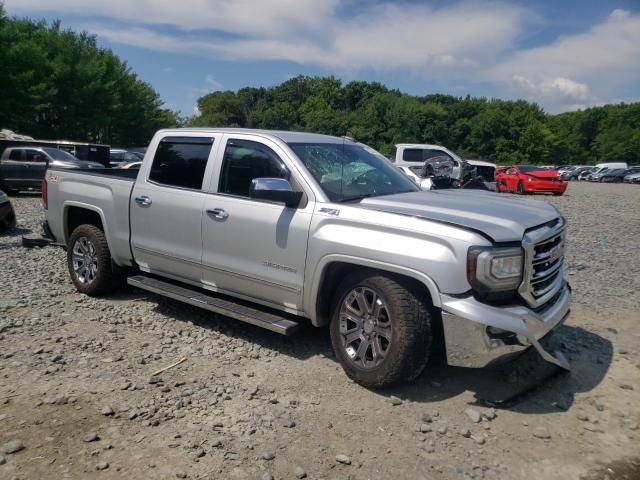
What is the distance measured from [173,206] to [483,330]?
125 inches

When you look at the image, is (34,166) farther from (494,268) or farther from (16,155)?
(494,268)

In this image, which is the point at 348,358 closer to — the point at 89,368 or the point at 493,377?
the point at 493,377

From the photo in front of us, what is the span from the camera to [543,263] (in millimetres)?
4043

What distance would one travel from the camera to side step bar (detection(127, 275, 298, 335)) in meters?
4.44

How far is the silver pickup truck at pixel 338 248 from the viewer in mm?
3662

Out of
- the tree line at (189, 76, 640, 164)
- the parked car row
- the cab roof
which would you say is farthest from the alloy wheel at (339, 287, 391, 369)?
the tree line at (189, 76, 640, 164)

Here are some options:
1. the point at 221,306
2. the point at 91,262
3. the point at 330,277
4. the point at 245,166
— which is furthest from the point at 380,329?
the point at 91,262

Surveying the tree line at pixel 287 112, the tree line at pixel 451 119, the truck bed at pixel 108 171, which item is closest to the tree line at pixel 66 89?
the tree line at pixel 287 112

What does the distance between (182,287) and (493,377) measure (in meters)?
3.10

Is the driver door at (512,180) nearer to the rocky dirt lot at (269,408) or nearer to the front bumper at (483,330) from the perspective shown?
the rocky dirt lot at (269,408)

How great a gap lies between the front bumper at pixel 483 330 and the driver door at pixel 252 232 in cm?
130

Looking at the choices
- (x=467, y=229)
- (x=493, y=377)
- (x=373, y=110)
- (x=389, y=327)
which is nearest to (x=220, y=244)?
(x=389, y=327)

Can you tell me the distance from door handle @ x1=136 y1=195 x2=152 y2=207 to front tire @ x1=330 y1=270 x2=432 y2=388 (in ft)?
7.80

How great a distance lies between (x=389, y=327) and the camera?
397 centimetres
